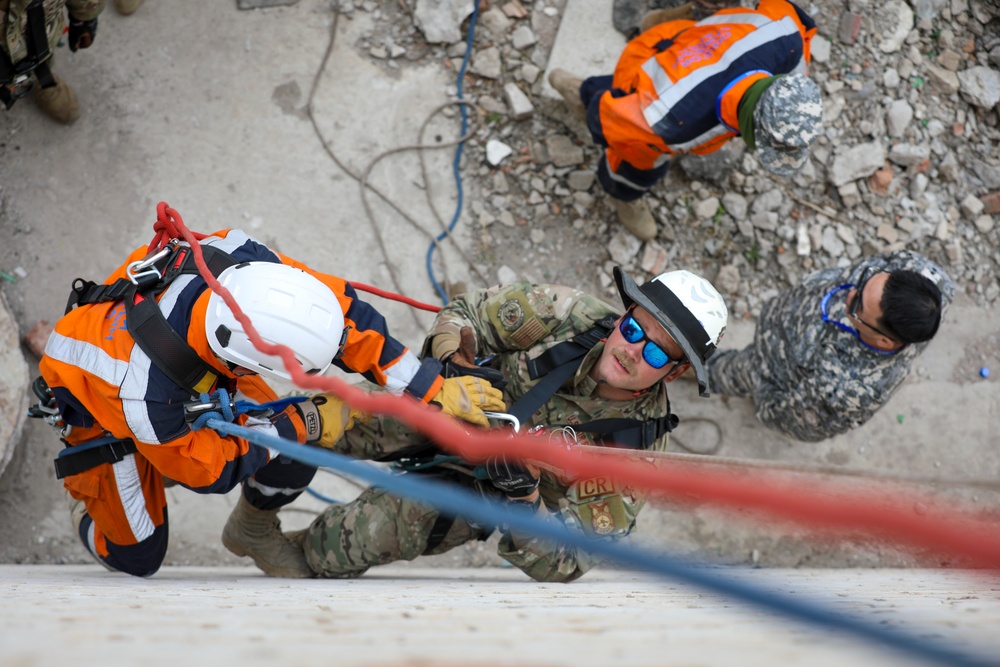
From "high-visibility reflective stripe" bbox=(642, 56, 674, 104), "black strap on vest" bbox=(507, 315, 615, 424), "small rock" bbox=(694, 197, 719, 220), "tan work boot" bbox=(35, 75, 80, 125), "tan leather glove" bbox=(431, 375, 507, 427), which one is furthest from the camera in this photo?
"small rock" bbox=(694, 197, 719, 220)

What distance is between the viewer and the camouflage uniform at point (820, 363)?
339 centimetres

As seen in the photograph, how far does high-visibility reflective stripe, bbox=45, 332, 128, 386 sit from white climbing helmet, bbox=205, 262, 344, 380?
33 cm

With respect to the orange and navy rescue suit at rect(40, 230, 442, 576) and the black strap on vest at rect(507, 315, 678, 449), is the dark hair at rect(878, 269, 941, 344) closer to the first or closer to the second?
the black strap on vest at rect(507, 315, 678, 449)

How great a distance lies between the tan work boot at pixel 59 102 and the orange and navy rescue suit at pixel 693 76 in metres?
2.95

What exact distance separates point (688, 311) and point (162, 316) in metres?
A: 1.89

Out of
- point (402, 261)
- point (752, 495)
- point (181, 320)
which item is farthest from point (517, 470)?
point (402, 261)

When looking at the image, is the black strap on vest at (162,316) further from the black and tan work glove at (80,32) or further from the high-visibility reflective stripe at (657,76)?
the high-visibility reflective stripe at (657,76)

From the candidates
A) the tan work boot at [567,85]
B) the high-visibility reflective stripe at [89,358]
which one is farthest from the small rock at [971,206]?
the high-visibility reflective stripe at [89,358]

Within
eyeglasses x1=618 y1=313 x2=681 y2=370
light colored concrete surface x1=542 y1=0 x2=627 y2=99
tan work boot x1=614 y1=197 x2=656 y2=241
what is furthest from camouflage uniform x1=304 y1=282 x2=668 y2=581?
light colored concrete surface x1=542 y1=0 x2=627 y2=99

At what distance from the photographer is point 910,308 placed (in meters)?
3.02

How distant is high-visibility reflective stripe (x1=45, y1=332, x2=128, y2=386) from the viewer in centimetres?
246

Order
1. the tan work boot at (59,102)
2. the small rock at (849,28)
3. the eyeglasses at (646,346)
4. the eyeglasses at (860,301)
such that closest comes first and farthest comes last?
the eyeglasses at (646,346) < the eyeglasses at (860,301) < the tan work boot at (59,102) < the small rock at (849,28)

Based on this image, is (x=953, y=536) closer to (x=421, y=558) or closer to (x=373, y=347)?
(x=373, y=347)

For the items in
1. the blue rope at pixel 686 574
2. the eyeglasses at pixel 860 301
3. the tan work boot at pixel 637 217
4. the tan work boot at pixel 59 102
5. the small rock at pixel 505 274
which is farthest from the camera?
the small rock at pixel 505 274
